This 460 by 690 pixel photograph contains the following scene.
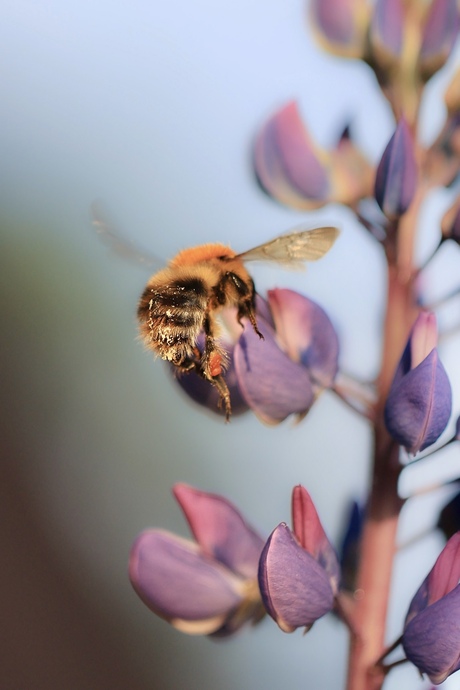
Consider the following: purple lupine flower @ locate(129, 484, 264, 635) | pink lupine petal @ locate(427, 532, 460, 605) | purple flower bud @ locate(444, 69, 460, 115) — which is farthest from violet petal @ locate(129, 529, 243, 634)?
purple flower bud @ locate(444, 69, 460, 115)

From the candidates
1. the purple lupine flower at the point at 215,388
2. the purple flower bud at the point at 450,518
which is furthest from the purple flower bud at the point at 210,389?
the purple flower bud at the point at 450,518

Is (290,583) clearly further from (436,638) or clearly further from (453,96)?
(453,96)

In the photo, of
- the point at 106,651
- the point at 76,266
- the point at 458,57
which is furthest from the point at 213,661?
the point at 458,57

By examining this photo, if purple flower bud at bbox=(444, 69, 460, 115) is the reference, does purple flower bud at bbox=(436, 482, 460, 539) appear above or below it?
below

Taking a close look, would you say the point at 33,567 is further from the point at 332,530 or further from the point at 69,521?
the point at 332,530

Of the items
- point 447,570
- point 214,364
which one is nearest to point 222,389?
point 214,364

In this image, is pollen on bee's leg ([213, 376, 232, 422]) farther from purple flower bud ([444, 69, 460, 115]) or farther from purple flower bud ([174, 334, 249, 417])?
purple flower bud ([444, 69, 460, 115])

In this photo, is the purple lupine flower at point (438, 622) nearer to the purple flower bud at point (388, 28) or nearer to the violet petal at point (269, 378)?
the violet petal at point (269, 378)
